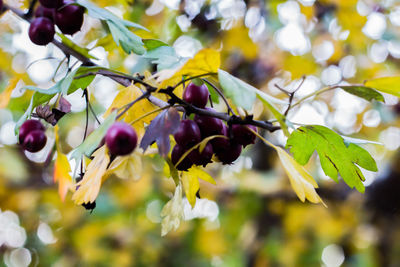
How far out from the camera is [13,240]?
13.3ft

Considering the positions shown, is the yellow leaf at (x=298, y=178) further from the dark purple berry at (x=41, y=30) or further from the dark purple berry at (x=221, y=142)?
the dark purple berry at (x=41, y=30)

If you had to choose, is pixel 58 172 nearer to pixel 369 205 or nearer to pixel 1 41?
pixel 1 41

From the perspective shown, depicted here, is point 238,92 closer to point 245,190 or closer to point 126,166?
point 126,166

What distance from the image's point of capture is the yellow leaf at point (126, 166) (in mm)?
783

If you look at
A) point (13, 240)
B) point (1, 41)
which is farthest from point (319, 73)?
point (13, 240)

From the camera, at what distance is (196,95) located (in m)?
0.69

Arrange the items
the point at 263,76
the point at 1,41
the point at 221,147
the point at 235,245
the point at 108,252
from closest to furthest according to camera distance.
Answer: the point at 221,147, the point at 1,41, the point at 263,76, the point at 108,252, the point at 235,245

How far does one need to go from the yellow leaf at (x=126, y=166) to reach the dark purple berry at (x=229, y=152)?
0.61 feet

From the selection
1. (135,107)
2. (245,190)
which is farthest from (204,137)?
(245,190)

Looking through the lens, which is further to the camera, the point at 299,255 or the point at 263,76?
the point at 299,255

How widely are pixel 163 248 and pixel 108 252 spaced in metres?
0.51

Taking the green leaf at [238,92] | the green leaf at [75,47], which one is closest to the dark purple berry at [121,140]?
the green leaf at [238,92]

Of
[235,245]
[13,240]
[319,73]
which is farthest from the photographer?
[13,240]

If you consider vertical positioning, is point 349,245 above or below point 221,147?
below
